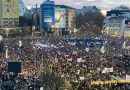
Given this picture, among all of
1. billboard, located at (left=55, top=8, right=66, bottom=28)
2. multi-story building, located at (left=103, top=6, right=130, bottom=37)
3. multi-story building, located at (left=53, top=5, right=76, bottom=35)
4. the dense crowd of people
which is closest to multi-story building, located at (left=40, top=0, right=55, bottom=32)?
multi-story building, located at (left=53, top=5, right=76, bottom=35)

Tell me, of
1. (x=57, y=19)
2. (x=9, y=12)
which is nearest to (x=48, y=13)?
(x=9, y=12)

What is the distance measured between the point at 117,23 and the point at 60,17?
6.87 m

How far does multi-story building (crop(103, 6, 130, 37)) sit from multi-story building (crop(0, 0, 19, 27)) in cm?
1040

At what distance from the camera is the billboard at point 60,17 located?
7065cm

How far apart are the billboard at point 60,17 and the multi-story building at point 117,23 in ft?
16.2

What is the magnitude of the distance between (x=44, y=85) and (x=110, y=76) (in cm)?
265

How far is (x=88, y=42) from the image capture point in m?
41.3

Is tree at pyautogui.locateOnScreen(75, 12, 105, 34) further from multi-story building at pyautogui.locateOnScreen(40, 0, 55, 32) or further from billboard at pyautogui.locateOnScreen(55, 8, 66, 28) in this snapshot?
multi-story building at pyautogui.locateOnScreen(40, 0, 55, 32)

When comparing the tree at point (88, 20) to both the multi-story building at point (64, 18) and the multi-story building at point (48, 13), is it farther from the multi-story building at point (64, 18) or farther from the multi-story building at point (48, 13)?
the multi-story building at point (48, 13)

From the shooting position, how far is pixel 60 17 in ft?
248

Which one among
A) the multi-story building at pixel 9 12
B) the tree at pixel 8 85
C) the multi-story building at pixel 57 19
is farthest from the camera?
the multi-story building at pixel 9 12

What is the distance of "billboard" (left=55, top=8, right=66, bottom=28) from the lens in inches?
2781

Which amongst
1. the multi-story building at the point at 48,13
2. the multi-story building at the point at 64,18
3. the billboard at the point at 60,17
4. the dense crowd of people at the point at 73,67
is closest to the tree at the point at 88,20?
the multi-story building at the point at 64,18

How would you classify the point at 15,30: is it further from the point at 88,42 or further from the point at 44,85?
the point at 44,85
